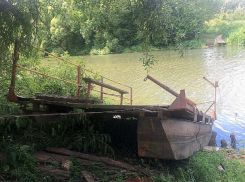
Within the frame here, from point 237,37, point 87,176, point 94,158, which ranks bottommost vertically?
point 87,176

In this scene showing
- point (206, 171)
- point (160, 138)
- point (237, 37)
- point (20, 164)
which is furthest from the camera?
point (237, 37)

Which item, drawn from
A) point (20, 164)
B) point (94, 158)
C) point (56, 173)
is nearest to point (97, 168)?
point (94, 158)

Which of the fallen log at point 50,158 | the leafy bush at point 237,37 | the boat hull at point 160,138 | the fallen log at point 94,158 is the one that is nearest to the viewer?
the fallen log at point 50,158

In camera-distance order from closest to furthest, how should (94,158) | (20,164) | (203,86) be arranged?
(20,164)
(94,158)
(203,86)

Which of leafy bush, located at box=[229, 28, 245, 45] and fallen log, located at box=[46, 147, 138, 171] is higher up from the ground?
leafy bush, located at box=[229, 28, 245, 45]

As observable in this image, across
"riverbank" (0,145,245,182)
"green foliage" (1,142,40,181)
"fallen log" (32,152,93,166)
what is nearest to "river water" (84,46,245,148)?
"riverbank" (0,145,245,182)

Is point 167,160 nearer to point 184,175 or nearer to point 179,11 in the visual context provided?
point 184,175

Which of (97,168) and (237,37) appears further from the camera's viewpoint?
(237,37)

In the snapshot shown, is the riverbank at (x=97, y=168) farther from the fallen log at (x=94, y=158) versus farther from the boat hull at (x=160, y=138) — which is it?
the boat hull at (x=160, y=138)

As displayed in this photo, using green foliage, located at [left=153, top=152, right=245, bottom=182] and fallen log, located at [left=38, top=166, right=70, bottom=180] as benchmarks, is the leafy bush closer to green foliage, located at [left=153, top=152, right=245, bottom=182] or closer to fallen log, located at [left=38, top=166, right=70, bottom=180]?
green foliage, located at [left=153, top=152, right=245, bottom=182]

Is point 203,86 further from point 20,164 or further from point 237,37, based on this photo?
point 237,37

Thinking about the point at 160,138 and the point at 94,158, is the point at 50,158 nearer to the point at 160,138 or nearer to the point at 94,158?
the point at 94,158

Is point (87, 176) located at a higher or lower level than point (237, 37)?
lower

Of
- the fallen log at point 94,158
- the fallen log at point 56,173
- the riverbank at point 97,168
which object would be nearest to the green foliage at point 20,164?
the riverbank at point 97,168
